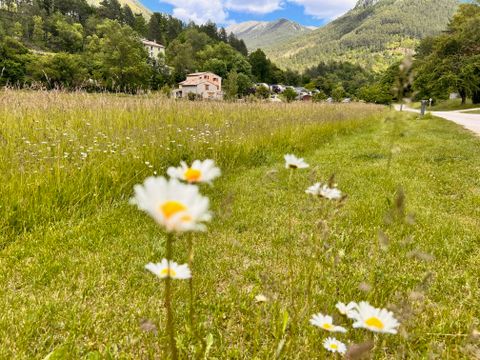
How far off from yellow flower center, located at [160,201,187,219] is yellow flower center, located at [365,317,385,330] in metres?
0.86

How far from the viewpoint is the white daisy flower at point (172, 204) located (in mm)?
613

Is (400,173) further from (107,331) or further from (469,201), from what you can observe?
(107,331)

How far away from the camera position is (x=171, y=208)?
2.10ft

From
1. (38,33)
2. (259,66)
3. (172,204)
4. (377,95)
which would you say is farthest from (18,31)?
(172,204)

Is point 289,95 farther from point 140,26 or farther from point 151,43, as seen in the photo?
point 140,26

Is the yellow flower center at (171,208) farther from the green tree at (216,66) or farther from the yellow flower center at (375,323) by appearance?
the green tree at (216,66)

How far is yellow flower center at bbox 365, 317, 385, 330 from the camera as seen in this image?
1.13 m

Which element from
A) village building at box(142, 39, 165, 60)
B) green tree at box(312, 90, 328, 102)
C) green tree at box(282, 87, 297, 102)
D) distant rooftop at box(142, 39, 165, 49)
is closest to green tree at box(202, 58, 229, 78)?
village building at box(142, 39, 165, 60)

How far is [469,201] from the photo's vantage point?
4.78 m

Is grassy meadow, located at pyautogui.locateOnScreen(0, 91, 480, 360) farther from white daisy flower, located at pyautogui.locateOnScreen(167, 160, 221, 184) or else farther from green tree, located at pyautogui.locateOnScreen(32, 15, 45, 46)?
green tree, located at pyautogui.locateOnScreen(32, 15, 45, 46)

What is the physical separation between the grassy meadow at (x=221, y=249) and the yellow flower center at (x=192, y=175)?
15cm

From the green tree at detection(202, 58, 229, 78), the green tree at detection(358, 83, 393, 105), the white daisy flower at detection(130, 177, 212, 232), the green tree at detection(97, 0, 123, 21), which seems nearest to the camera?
the white daisy flower at detection(130, 177, 212, 232)

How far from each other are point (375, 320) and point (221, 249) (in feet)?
7.14

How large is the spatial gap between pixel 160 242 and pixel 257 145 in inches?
183
